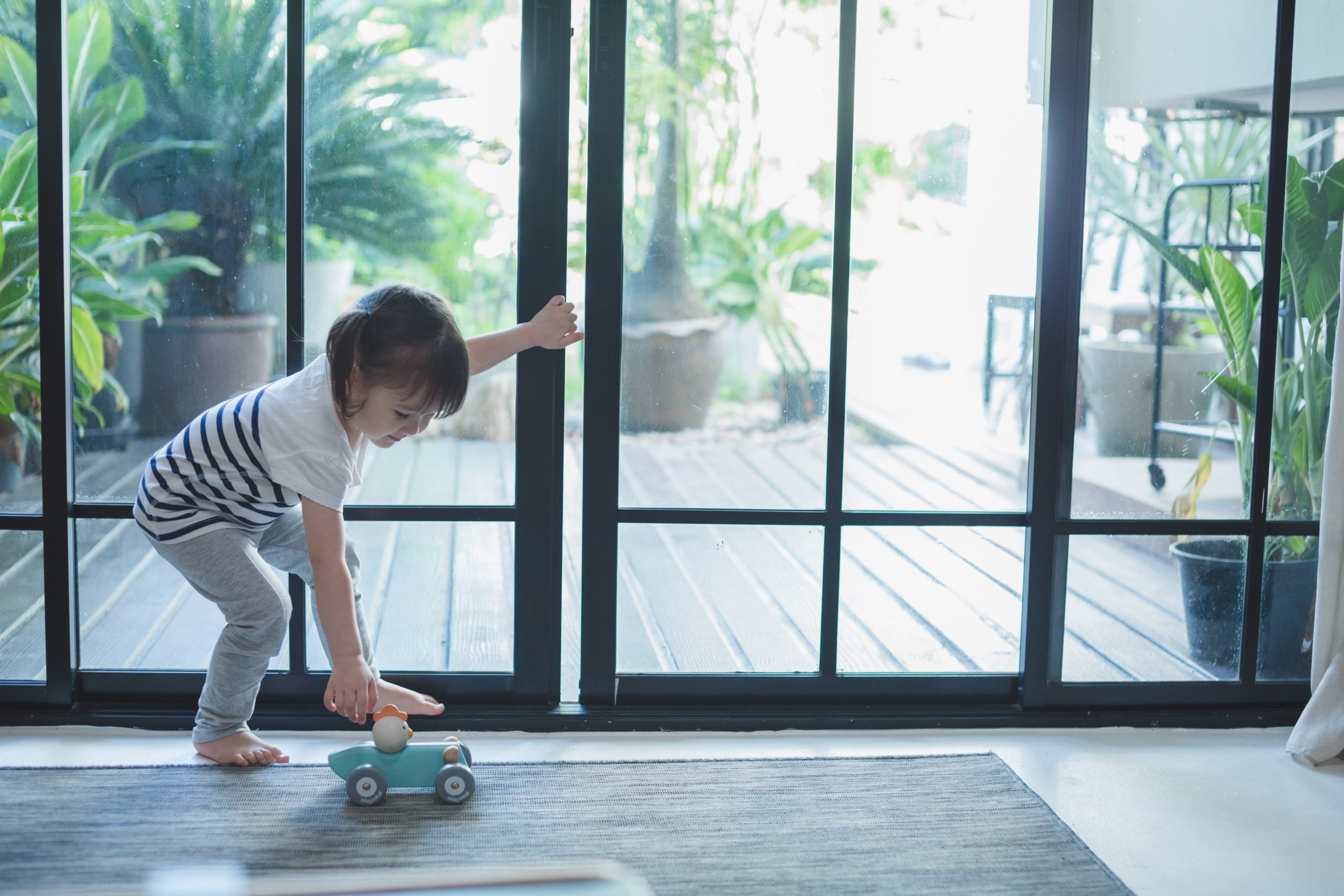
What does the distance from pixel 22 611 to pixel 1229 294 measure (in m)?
2.43

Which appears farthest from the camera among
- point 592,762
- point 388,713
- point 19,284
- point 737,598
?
point 737,598

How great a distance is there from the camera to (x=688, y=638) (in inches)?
95.8

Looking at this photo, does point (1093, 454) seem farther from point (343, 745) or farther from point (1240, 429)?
point (343, 745)

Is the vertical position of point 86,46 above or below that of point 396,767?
above

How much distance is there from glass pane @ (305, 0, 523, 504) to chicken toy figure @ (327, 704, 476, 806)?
0.69 m

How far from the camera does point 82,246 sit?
7.38ft

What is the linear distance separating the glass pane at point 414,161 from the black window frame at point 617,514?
1.6 inches

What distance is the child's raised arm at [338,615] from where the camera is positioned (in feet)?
6.26

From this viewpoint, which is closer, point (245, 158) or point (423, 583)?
point (245, 158)

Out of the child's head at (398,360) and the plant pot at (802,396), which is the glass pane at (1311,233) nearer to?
the plant pot at (802,396)

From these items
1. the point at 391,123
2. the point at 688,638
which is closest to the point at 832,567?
the point at 688,638

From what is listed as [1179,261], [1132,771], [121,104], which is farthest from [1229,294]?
[121,104]

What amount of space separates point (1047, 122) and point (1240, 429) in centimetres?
74

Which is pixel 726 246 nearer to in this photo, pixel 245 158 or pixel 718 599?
pixel 718 599
